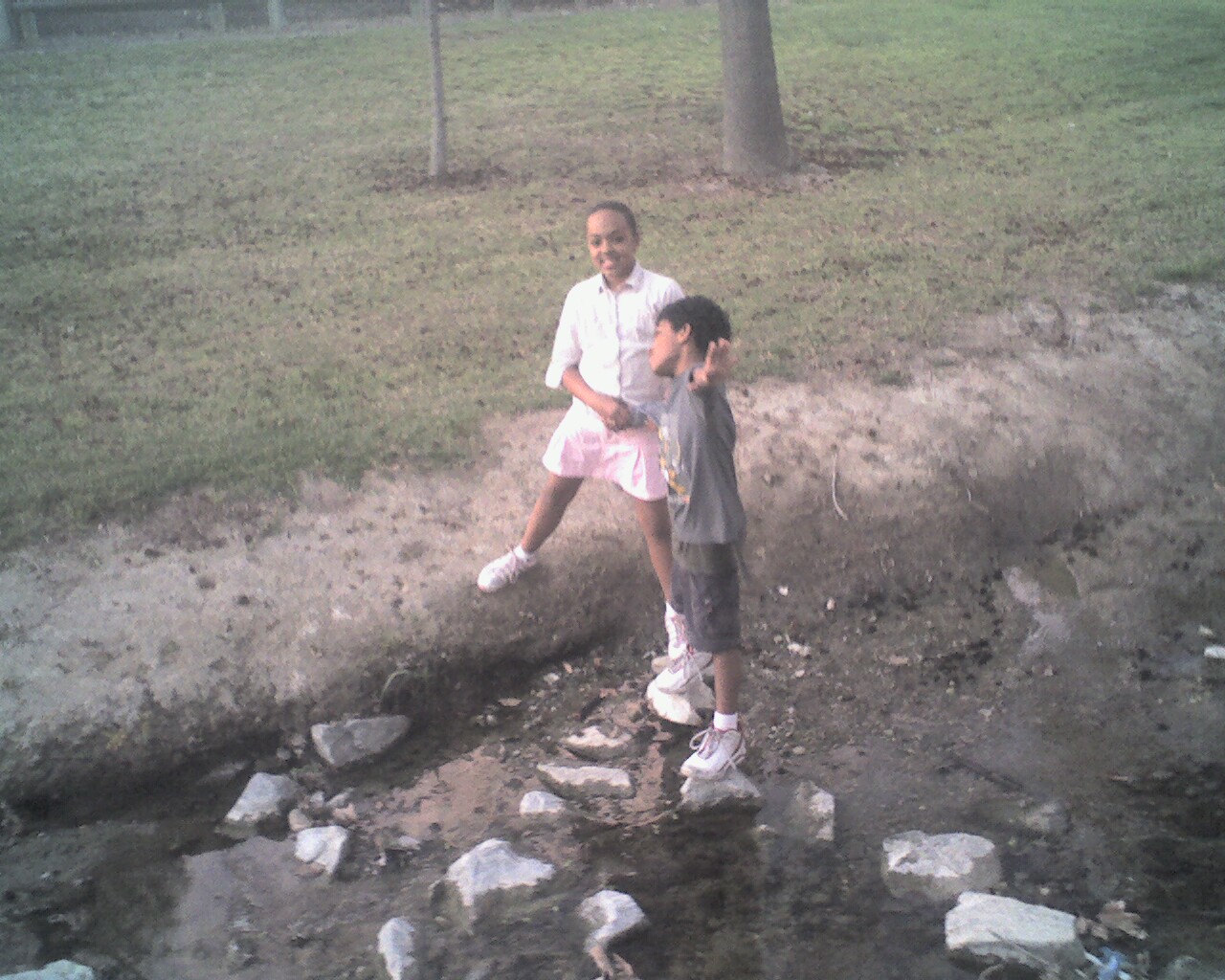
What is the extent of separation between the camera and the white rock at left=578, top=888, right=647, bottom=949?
3.33 meters

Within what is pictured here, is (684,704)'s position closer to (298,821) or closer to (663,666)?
(663,666)

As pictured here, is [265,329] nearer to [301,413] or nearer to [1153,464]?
[301,413]

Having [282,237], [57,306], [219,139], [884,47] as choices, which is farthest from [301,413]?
[884,47]

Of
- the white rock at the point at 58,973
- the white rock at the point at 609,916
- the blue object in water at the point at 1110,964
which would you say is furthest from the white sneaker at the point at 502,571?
the blue object in water at the point at 1110,964

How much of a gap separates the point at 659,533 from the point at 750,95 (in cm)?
722

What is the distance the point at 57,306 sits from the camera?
7.82 m

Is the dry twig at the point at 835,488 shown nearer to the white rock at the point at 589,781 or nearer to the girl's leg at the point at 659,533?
the girl's leg at the point at 659,533

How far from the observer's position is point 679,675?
4352 millimetres

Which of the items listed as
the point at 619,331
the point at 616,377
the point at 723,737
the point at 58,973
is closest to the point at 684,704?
the point at 723,737

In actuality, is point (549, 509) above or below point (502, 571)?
above

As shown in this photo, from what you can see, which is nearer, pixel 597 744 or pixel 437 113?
pixel 597 744

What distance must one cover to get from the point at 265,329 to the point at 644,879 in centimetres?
488

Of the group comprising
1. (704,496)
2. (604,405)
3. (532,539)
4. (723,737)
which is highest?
(604,405)

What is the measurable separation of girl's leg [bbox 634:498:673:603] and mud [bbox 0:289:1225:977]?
1.38ft
